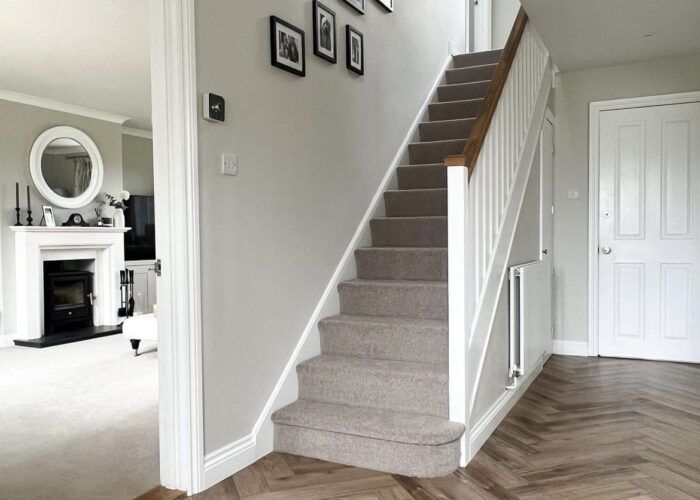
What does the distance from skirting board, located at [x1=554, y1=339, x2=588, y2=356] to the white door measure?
0.14m

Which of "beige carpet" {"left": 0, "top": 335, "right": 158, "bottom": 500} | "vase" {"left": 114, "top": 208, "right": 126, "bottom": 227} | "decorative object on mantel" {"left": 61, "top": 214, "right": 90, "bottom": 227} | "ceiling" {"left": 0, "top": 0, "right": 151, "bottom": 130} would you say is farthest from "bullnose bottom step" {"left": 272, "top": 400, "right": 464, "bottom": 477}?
"vase" {"left": 114, "top": 208, "right": 126, "bottom": 227}

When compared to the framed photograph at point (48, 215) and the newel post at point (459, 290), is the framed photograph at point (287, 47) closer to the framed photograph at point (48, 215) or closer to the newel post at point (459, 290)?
the newel post at point (459, 290)

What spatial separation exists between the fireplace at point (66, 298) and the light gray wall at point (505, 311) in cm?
507

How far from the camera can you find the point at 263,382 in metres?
2.69

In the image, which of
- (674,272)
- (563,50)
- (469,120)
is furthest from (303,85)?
(674,272)

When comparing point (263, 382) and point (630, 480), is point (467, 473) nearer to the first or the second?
point (630, 480)

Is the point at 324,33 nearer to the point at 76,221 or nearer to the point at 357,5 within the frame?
the point at 357,5

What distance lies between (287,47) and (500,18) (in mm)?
5137

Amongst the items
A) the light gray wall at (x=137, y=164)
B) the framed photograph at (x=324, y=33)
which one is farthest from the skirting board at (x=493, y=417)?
the light gray wall at (x=137, y=164)

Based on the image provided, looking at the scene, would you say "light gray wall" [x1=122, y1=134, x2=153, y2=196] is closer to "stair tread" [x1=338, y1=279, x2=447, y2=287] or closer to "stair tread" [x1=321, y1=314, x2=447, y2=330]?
"stair tread" [x1=338, y1=279, x2=447, y2=287]

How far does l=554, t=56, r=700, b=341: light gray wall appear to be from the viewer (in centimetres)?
462

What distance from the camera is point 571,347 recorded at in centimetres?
468

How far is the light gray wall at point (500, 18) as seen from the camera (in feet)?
23.2

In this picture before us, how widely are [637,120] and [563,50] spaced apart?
35.4 inches
